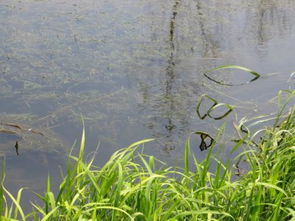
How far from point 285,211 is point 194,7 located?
11.5 feet

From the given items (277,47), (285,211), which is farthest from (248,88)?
(285,211)

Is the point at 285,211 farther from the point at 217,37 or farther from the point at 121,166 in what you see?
the point at 217,37

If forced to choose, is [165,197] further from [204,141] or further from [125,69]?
[125,69]

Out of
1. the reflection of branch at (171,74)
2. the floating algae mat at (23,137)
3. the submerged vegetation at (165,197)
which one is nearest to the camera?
the submerged vegetation at (165,197)

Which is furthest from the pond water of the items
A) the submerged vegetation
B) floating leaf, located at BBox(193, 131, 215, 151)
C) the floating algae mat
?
the submerged vegetation

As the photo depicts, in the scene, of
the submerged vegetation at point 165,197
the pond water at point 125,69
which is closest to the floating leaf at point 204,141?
the pond water at point 125,69

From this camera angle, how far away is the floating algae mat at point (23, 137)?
280 cm

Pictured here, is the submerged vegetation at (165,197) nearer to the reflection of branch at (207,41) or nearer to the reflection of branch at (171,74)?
the reflection of branch at (171,74)

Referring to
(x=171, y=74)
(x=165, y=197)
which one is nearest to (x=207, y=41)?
(x=171, y=74)

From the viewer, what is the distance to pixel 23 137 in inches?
114

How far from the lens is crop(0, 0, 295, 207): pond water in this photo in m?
2.91

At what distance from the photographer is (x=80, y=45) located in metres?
3.97

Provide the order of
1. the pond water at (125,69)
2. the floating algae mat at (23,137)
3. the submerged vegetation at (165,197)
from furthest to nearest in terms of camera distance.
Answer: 1. the pond water at (125,69)
2. the floating algae mat at (23,137)
3. the submerged vegetation at (165,197)

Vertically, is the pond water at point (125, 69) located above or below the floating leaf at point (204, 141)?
above
